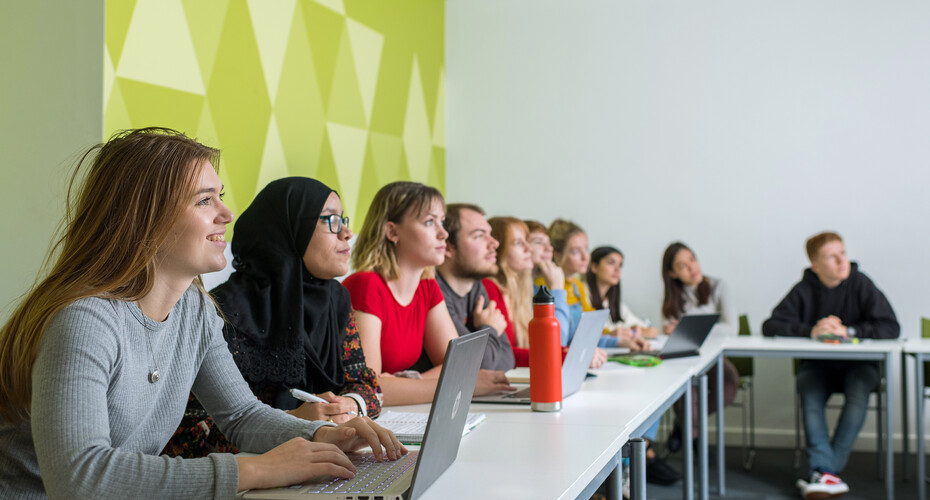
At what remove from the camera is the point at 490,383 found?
2162 mm

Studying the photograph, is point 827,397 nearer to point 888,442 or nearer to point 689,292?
point 888,442

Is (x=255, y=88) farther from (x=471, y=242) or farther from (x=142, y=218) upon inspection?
(x=142, y=218)

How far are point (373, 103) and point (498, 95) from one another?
1.51 meters

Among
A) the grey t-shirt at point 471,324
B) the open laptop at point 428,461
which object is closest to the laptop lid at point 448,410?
the open laptop at point 428,461

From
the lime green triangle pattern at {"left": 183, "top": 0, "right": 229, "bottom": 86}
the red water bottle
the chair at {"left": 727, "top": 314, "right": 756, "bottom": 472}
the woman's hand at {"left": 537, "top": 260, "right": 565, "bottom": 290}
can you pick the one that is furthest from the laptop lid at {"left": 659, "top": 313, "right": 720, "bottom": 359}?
the lime green triangle pattern at {"left": 183, "top": 0, "right": 229, "bottom": 86}

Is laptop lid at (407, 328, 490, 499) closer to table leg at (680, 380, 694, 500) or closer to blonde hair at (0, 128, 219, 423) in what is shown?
blonde hair at (0, 128, 219, 423)

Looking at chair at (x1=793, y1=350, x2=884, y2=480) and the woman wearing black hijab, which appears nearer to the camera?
the woman wearing black hijab

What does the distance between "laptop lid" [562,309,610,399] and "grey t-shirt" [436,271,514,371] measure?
24.3 inches

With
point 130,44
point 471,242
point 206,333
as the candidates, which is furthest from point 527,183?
point 206,333

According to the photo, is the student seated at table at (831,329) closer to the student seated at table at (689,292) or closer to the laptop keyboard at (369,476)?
the student seated at table at (689,292)

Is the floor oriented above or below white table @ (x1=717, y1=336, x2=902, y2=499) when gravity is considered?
below

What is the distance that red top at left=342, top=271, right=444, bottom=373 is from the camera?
2473 millimetres

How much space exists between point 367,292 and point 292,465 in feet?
4.22

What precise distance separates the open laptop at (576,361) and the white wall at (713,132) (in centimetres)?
318
